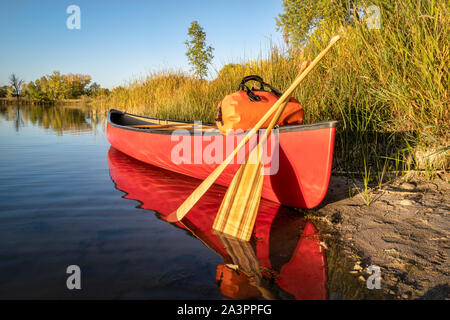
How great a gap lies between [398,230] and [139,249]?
1.97 m

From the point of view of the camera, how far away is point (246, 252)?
78.8 inches

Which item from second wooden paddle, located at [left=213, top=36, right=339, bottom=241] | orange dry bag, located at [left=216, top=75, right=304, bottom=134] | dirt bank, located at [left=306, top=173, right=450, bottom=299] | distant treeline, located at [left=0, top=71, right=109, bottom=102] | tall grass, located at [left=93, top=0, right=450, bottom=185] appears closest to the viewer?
dirt bank, located at [left=306, top=173, right=450, bottom=299]

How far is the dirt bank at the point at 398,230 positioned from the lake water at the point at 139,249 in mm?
260

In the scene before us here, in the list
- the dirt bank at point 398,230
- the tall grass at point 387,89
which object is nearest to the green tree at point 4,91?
the tall grass at point 387,89

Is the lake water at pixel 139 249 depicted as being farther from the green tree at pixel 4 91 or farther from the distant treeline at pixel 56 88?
the green tree at pixel 4 91

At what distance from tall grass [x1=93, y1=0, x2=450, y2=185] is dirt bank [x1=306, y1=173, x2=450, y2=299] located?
28 cm

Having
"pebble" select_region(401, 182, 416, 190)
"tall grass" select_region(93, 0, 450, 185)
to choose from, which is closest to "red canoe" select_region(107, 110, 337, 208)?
"tall grass" select_region(93, 0, 450, 185)

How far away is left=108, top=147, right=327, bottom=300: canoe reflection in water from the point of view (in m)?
1.58

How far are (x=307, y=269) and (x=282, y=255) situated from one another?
0.23 m

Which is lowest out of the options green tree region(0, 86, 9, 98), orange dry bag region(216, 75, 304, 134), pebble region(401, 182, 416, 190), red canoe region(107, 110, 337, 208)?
pebble region(401, 182, 416, 190)

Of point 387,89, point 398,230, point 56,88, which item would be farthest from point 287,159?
point 56,88

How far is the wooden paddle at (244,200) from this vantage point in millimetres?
2247

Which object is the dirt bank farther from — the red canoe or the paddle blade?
the paddle blade
